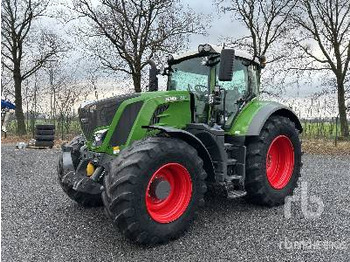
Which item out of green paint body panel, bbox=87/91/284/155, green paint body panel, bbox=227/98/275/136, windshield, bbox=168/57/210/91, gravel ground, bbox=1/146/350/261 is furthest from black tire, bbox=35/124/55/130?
green paint body panel, bbox=227/98/275/136

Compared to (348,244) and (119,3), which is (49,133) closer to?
(119,3)

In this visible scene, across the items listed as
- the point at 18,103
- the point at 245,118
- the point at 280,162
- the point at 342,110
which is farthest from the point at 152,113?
the point at 18,103

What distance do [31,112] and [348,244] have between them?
21.6 metres

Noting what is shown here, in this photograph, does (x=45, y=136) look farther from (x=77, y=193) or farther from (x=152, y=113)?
(x=152, y=113)

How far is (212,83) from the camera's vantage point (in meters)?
5.07

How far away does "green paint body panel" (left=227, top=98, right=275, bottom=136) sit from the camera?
16.5ft

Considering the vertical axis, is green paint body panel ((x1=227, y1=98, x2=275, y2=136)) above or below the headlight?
above

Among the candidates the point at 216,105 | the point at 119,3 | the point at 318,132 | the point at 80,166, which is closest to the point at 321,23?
the point at 318,132

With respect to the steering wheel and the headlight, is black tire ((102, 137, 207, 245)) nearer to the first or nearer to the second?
the headlight

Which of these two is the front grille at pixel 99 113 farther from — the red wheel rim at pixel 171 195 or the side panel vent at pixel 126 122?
the red wheel rim at pixel 171 195

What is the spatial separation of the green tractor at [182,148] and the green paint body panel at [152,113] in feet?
0.04

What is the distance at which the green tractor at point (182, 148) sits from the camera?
3.74 m

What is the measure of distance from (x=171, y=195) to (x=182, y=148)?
585 millimetres

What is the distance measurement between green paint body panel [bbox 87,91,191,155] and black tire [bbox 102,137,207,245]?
331mm
